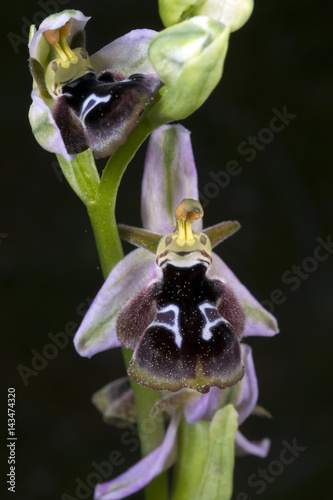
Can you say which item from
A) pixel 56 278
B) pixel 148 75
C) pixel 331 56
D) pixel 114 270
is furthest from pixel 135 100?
pixel 331 56

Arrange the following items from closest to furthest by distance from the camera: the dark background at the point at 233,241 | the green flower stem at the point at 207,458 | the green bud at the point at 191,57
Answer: the green bud at the point at 191,57, the green flower stem at the point at 207,458, the dark background at the point at 233,241

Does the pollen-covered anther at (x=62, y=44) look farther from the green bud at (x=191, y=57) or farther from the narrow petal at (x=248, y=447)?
the narrow petal at (x=248, y=447)

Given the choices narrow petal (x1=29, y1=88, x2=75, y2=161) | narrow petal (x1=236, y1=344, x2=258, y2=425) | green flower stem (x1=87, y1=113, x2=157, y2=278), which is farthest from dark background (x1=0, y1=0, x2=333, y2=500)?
narrow petal (x1=29, y1=88, x2=75, y2=161)

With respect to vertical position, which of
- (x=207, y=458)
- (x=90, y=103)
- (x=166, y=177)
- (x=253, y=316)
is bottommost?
(x=207, y=458)

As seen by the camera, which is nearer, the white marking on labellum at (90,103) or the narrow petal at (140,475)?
the white marking on labellum at (90,103)

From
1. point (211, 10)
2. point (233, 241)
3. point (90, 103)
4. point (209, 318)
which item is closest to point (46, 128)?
point (90, 103)

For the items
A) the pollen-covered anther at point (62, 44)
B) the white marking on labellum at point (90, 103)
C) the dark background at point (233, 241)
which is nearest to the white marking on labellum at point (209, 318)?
the white marking on labellum at point (90, 103)

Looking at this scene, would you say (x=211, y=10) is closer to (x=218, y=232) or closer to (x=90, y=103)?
(x=90, y=103)
